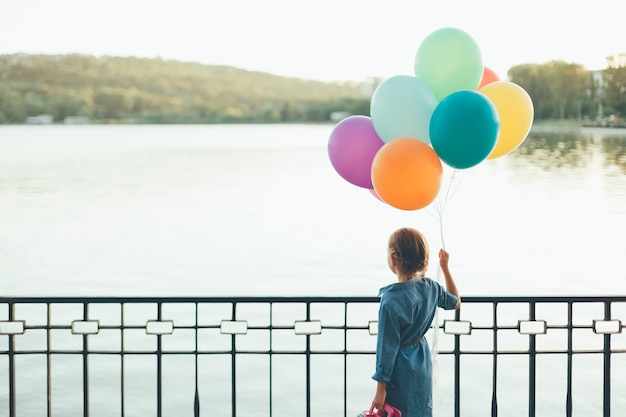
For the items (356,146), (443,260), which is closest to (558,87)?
(356,146)

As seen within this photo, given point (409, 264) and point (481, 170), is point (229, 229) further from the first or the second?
point (481, 170)

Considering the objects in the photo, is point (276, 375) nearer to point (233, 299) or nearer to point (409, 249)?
point (233, 299)

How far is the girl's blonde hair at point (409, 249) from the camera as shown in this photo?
3.47 metres

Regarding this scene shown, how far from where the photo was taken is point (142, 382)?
10.7 meters

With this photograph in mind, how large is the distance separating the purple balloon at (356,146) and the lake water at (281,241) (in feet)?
1.30

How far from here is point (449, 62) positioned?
434 cm

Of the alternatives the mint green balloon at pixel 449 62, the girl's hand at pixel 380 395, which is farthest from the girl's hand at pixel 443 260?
the mint green balloon at pixel 449 62

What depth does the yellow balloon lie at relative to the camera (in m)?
4.44

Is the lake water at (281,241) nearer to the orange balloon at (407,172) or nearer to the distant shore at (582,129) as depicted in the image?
the orange balloon at (407,172)

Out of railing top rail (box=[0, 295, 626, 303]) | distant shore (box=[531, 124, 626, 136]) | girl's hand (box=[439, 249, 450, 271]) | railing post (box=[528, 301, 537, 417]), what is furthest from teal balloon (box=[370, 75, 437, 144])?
distant shore (box=[531, 124, 626, 136])

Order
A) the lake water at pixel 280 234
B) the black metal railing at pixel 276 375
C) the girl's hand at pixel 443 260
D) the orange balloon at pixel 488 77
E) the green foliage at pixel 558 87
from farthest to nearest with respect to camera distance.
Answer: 1. the green foliage at pixel 558 87
2. the lake water at pixel 280 234
3. the black metal railing at pixel 276 375
4. the orange balloon at pixel 488 77
5. the girl's hand at pixel 443 260

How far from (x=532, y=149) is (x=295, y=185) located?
53315mm

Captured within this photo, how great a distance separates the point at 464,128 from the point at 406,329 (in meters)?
1.01

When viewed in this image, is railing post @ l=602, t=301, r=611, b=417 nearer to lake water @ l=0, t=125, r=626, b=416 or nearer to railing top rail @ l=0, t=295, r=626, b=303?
railing top rail @ l=0, t=295, r=626, b=303
